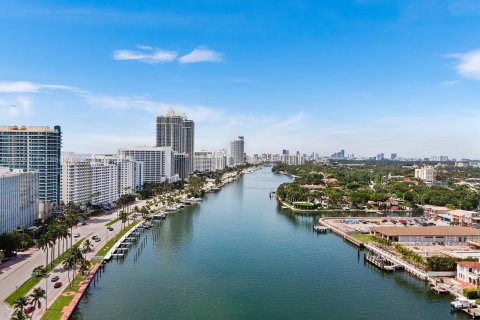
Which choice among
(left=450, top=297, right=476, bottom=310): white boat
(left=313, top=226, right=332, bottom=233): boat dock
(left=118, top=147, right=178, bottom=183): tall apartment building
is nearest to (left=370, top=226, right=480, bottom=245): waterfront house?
(left=313, top=226, right=332, bottom=233): boat dock

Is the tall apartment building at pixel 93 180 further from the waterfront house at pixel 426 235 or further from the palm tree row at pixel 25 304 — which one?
the waterfront house at pixel 426 235

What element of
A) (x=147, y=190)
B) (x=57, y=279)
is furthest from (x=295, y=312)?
(x=147, y=190)

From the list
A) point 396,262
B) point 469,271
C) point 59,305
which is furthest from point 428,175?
point 59,305

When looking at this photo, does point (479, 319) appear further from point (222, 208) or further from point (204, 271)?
point (222, 208)

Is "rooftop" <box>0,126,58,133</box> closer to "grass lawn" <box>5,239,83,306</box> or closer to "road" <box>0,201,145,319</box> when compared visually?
"road" <box>0,201,145,319</box>

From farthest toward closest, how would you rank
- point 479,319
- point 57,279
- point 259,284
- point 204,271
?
point 204,271
point 259,284
point 57,279
point 479,319

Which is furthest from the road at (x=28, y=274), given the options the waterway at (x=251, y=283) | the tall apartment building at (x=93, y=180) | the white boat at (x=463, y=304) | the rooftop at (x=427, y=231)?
the rooftop at (x=427, y=231)
